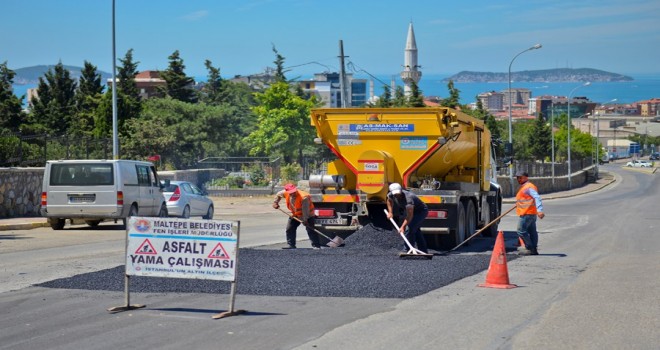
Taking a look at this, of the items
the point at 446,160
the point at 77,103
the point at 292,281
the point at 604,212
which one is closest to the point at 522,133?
the point at 77,103

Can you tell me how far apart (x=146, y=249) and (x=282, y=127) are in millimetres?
62167

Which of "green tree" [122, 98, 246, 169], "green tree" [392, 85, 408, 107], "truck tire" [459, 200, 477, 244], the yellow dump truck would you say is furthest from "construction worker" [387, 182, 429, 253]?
"green tree" [392, 85, 408, 107]

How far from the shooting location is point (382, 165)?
1894cm

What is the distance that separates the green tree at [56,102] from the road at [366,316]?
5326 cm

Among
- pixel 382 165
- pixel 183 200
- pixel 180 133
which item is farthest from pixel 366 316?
pixel 180 133

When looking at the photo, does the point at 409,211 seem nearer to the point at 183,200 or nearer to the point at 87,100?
the point at 183,200

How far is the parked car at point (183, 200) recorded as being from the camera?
30.3 m

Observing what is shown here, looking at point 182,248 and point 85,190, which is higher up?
point 85,190

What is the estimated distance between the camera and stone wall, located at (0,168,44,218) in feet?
93.2

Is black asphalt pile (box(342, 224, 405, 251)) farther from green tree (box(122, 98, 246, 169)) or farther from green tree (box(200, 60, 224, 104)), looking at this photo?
green tree (box(200, 60, 224, 104))

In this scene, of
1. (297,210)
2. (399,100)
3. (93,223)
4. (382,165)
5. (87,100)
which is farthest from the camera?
(399,100)

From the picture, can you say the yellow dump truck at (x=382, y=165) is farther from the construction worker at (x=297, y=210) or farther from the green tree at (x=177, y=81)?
the green tree at (x=177, y=81)

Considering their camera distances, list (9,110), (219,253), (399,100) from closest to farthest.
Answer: (219,253) < (9,110) < (399,100)

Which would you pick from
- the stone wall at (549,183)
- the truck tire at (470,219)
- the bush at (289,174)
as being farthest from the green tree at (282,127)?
the truck tire at (470,219)
